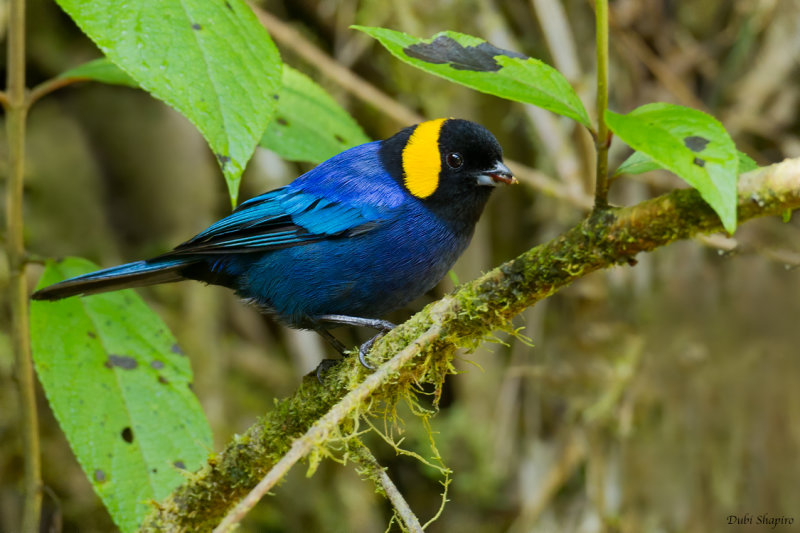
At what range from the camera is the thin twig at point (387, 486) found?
161cm

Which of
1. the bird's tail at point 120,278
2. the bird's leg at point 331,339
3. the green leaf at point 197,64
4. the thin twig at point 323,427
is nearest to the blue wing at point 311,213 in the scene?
the bird's tail at point 120,278

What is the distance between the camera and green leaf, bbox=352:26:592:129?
1462 mm

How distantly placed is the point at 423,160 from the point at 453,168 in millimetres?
121

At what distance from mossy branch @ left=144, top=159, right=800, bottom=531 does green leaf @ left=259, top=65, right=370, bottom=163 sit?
A: 661mm

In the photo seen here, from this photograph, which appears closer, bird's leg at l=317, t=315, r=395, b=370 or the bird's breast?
bird's leg at l=317, t=315, r=395, b=370

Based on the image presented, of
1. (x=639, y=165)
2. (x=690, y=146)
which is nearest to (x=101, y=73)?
(x=639, y=165)

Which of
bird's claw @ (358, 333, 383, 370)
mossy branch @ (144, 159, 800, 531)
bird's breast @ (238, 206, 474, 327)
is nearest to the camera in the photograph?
mossy branch @ (144, 159, 800, 531)

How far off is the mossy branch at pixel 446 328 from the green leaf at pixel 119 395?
94mm

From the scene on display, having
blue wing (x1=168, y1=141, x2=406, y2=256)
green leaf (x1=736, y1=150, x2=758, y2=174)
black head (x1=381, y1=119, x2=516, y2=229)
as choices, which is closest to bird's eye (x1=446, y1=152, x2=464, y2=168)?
black head (x1=381, y1=119, x2=516, y2=229)

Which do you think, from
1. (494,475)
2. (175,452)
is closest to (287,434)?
(175,452)

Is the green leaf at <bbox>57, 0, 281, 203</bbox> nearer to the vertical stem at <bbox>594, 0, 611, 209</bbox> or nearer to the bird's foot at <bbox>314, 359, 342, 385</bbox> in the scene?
the vertical stem at <bbox>594, 0, 611, 209</bbox>

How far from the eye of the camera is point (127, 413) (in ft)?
7.13

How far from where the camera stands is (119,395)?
2.18 meters
